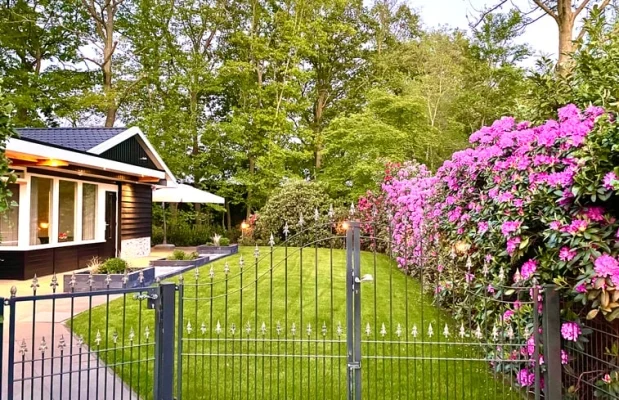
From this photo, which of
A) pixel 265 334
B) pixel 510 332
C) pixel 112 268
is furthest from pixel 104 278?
pixel 510 332

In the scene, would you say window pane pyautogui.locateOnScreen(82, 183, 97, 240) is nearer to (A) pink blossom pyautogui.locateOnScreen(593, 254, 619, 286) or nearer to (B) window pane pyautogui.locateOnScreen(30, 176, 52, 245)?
(B) window pane pyautogui.locateOnScreen(30, 176, 52, 245)

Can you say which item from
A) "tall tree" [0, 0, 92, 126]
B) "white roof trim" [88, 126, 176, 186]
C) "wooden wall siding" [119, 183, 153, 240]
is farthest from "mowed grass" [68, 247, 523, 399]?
"tall tree" [0, 0, 92, 126]

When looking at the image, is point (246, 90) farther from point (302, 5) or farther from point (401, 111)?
point (401, 111)

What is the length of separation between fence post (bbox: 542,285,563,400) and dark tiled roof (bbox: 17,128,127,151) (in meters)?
11.0

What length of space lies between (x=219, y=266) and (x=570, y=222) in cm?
841

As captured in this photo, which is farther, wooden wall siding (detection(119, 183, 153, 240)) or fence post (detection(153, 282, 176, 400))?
wooden wall siding (detection(119, 183, 153, 240))

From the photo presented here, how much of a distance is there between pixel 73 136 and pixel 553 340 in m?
12.7

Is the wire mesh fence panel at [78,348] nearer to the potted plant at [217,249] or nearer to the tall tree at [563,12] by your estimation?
the potted plant at [217,249]

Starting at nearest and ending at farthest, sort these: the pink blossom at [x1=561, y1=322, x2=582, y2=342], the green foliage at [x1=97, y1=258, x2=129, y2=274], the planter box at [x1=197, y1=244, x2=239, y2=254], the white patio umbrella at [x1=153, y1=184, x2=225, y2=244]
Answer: the pink blossom at [x1=561, y1=322, x2=582, y2=342] → the green foliage at [x1=97, y1=258, x2=129, y2=274] → the planter box at [x1=197, y1=244, x2=239, y2=254] → the white patio umbrella at [x1=153, y1=184, x2=225, y2=244]

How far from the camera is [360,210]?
1218cm

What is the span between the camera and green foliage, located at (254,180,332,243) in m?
14.0

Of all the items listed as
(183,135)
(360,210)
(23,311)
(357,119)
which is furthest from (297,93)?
(23,311)

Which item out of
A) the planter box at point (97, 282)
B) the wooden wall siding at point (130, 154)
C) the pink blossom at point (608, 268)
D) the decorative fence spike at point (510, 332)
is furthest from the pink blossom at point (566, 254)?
the wooden wall siding at point (130, 154)

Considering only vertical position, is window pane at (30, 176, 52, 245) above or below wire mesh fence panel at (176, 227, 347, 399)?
above
